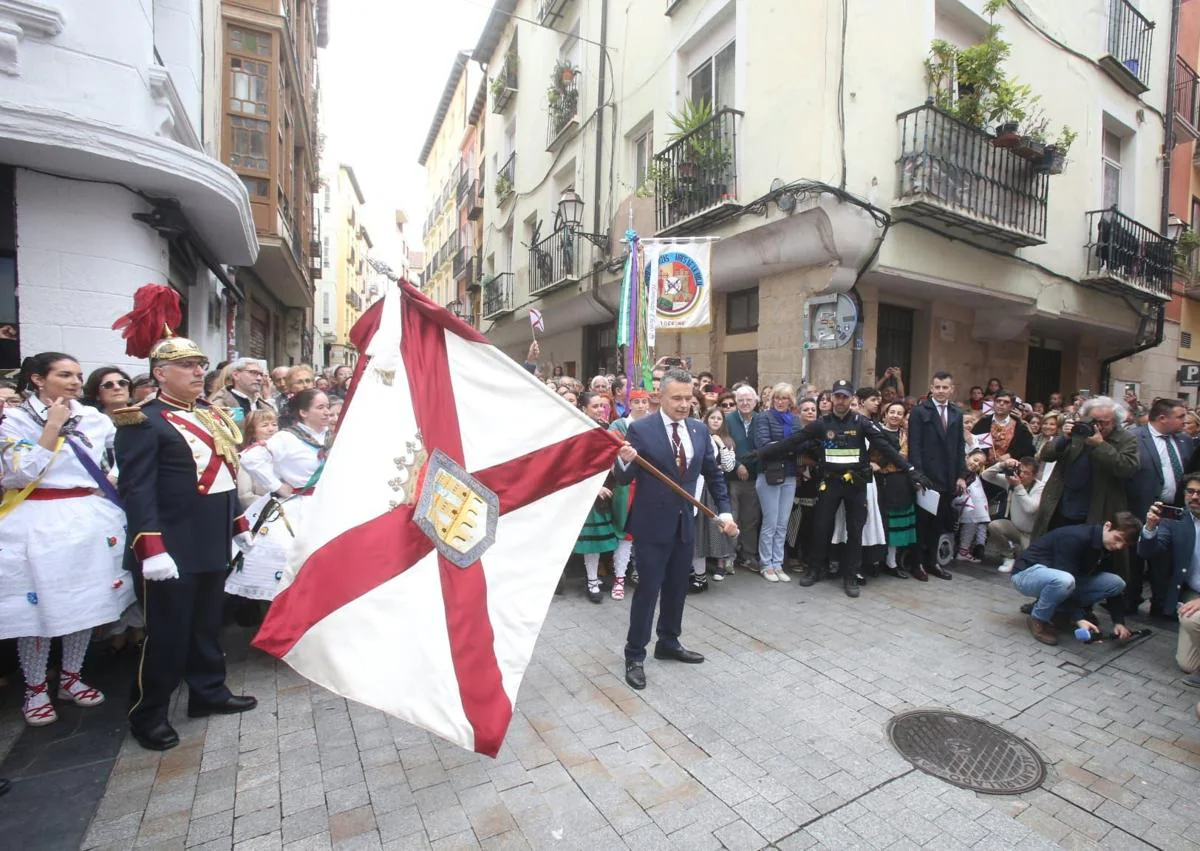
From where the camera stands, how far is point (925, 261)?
9.21 m

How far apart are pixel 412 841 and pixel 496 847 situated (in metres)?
0.34

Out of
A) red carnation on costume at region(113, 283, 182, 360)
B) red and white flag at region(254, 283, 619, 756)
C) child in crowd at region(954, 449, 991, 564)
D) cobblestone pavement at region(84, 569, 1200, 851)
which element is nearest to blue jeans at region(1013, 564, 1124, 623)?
cobblestone pavement at region(84, 569, 1200, 851)

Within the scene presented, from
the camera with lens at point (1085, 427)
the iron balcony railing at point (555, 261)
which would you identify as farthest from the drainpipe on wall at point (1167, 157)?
the iron balcony railing at point (555, 261)

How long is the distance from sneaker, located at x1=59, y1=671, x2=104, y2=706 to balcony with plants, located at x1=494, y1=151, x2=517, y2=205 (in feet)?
60.9

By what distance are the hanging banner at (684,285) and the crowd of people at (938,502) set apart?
1.06 m

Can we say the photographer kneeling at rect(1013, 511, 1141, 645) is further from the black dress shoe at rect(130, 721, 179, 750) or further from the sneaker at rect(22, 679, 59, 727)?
the sneaker at rect(22, 679, 59, 727)

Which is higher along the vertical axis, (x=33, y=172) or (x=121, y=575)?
(x=33, y=172)

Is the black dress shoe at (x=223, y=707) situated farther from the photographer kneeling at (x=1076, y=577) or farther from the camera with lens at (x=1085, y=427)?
the camera with lens at (x=1085, y=427)

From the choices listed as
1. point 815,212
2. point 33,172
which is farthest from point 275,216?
point 815,212

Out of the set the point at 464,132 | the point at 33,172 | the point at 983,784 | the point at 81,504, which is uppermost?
the point at 464,132

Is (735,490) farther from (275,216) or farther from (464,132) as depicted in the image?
(464,132)

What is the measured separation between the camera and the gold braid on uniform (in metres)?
3.24

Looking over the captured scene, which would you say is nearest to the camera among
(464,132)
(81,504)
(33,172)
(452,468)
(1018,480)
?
(452,468)

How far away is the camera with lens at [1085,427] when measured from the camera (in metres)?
5.11
